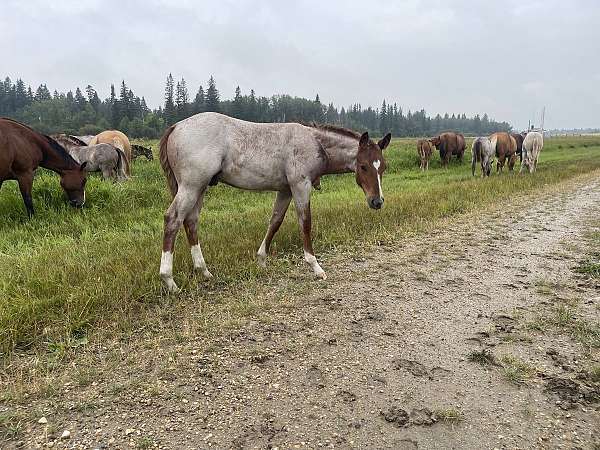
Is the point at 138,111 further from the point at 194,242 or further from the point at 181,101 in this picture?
→ the point at 194,242

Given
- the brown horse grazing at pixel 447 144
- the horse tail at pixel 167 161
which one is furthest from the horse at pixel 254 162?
the brown horse grazing at pixel 447 144

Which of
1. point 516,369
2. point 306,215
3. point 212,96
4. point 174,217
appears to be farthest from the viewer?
point 212,96

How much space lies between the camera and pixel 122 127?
56.4 meters

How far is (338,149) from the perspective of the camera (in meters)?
5.19

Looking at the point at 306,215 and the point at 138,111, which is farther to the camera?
the point at 138,111

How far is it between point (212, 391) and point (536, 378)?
224cm

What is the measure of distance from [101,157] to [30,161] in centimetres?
350

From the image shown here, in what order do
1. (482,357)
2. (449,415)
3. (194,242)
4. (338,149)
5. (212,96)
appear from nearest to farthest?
(449,415)
(482,357)
(194,242)
(338,149)
(212,96)

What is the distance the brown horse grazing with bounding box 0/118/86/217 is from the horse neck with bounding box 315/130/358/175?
5.99m

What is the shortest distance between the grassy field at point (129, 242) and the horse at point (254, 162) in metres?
0.43

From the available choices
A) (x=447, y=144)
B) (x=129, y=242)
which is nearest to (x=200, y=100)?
(x=447, y=144)

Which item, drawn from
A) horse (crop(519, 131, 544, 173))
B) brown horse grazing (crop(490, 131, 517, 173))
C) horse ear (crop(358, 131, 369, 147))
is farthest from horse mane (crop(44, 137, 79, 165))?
horse (crop(519, 131, 544, 173))

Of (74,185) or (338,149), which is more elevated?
(338,149)

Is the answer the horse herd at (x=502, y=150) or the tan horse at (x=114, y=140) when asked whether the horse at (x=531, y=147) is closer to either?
the horse herd at (x=502, y=150)
